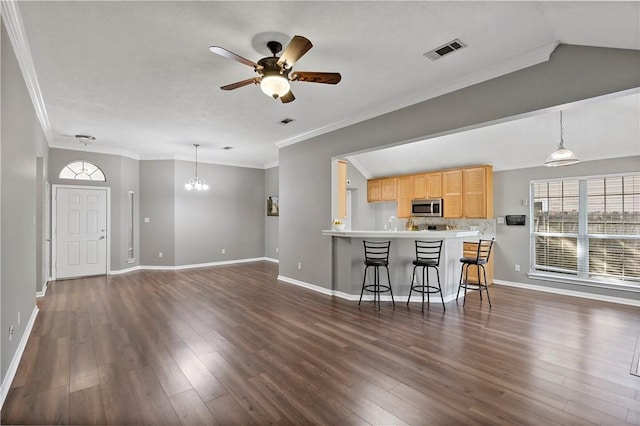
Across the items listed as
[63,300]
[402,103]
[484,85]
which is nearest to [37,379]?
[63,300]

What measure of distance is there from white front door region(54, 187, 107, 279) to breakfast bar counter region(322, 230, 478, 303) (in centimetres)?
536

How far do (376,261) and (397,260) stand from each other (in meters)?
0.39

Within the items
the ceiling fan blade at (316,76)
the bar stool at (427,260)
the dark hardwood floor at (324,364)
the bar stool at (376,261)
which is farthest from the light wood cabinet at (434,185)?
the ceiling fan blade at (316,76)

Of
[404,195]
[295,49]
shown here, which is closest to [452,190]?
[404,195]

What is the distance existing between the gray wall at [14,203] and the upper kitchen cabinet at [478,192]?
268 inches

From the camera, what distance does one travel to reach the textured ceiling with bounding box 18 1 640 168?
2301mm

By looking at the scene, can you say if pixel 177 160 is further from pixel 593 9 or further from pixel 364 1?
pixel 593 9

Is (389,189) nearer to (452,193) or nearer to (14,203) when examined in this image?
(452,193)

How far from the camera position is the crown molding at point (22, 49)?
2275mm

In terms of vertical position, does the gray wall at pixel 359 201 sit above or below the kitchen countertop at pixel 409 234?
above

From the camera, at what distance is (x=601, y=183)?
5227 millimetres

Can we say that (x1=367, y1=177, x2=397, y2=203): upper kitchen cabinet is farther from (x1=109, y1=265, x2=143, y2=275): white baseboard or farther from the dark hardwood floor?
(x1=109, y1=265, x2=143, y2=275): white baseboard

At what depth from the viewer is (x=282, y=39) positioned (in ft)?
8.94

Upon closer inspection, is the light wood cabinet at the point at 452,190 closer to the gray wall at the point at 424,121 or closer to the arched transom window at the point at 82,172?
the gray wall at the point at 424,121
